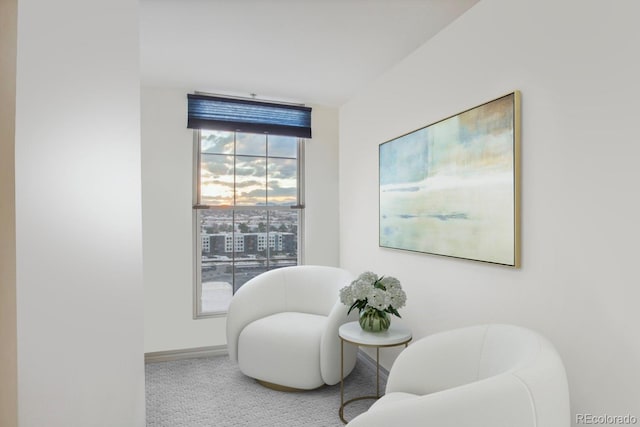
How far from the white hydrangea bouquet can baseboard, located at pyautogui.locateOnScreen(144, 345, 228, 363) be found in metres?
1.89

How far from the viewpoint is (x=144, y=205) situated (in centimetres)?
363

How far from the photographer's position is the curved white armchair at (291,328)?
2.78 metres

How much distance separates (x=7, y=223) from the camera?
0.29 metres

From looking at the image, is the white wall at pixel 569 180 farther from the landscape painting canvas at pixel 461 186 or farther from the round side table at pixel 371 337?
the round side table at pixel 371 337

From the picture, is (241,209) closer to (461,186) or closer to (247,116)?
(247,116)

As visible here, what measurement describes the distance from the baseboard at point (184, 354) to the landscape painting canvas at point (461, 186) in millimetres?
2132

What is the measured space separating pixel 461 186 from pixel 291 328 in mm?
1671

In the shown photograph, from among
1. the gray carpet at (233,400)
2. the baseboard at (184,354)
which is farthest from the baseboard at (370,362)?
the baseboard at (184,354)

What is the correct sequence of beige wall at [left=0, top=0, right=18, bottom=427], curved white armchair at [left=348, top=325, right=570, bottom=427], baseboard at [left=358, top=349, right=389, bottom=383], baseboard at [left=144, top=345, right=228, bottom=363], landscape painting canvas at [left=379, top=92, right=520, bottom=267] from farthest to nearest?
baseboard at [left=144, top=345, right=228, bottom=363] → baseboard at [left=358, top=349, right=389, bottom=383] → landscape painting canvas at [left=379, top=92, right=520, bottom=267] → curved white armchair at [left=348, top=325, right=570, bottom=427] → beige wall at [left=0, top=0, right=18, bottom=427]

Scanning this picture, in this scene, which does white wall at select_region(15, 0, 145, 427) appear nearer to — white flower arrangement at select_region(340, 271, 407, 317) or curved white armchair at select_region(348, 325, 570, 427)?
curved white armchair at select_region(348, 325, 570, 427)

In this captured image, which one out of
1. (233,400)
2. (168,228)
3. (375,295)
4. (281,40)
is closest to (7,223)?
(375,295)

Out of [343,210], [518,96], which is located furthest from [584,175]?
[343,210]

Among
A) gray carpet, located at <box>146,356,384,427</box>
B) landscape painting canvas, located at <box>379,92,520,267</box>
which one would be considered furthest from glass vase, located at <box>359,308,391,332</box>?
gray carpet, located at <box>146,356,384,427</box>

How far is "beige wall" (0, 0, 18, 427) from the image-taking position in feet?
0.92
